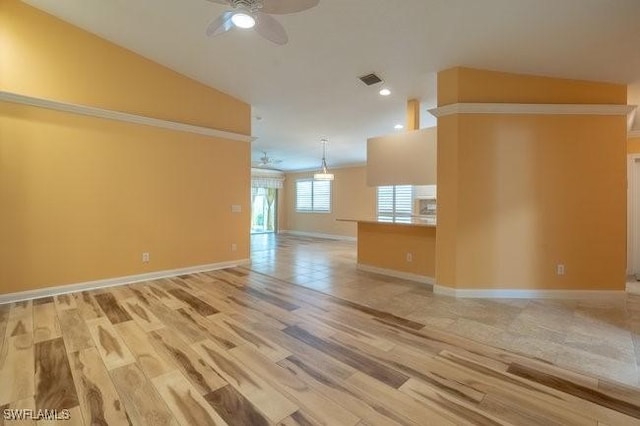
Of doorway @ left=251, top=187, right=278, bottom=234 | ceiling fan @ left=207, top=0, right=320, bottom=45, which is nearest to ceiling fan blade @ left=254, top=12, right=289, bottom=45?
ceiling fan @ left=207, top=0, right=320, bottom=45

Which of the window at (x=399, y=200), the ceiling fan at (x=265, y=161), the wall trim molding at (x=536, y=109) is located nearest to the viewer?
the wall trim molding at (x=536, y=109)

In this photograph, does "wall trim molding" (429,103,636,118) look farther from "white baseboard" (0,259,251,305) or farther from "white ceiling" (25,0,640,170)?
"white baseboard" (0,259,251,305)

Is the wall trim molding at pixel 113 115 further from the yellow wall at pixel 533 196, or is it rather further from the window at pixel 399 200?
the window at pixel 399 200

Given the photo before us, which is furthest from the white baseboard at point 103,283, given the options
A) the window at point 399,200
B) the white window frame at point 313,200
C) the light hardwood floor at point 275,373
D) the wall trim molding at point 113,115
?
the white window frame at point 313,200

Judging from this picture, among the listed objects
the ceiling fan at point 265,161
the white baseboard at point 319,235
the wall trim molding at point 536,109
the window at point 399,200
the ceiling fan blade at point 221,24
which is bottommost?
the white baseboard at point 319,235

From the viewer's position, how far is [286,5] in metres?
2.00

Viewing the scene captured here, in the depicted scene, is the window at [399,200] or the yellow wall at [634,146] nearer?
the yellow wall at [634,146]

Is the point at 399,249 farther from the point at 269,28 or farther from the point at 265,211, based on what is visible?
the point at 265,211

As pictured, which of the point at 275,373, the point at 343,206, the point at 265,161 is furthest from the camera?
the point at 343,206

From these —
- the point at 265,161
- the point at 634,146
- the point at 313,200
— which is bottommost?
the point at 313,200

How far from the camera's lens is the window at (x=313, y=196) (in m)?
10.3

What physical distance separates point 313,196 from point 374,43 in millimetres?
7645

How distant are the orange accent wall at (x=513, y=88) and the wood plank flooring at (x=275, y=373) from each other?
2.92 metres

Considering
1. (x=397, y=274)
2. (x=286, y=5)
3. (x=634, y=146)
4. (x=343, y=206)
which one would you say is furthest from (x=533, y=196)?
(x=343, y=206)
